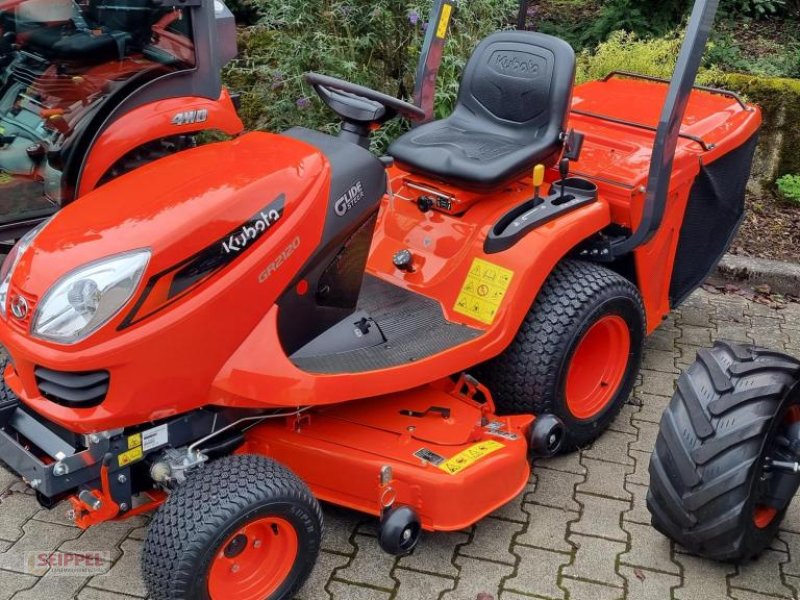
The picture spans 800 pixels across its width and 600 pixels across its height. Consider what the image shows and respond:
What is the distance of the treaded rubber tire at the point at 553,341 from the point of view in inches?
118

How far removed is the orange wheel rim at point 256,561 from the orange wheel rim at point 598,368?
125 centimetres

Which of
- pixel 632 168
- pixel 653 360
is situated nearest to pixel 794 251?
pixel 653 360

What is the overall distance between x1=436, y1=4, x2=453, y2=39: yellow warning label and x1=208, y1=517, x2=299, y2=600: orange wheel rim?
2107 mm

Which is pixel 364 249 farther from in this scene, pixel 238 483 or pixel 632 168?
pixel 632 168

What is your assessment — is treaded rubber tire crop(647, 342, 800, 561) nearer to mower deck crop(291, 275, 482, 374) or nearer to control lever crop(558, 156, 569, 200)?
mower deck crop(291, 275, 482, 374)

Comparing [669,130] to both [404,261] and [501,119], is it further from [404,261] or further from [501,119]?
[404,261]

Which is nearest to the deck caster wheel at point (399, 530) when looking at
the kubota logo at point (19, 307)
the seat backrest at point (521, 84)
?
the kubota logo at point (19, 307)

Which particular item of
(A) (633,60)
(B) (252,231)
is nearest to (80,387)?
(B) (252,231)

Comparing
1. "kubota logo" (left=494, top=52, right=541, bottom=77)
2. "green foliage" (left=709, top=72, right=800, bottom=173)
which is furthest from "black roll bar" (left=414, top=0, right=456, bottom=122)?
"green foliage" (left=709, top=72, right=800, bottom=173)

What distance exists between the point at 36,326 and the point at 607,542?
1722 mm

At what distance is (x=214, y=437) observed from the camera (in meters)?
2.56

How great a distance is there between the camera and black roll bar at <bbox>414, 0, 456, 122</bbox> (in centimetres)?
363

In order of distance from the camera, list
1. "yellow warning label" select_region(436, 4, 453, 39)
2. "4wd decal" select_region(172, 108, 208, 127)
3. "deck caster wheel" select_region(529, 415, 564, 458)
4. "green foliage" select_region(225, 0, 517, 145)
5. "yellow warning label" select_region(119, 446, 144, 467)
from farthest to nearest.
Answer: "green foliage" select_region(225, 0, 517, 145) < "4wd decal" select_region(172, 108, 208, 127) < "yellow warning label" select_region(436, 4, 453, 39) < "deck caster wheel" select_region(529, 415, 564, 458) < "yellow warning label" select_region(119, 446, 144, 467)

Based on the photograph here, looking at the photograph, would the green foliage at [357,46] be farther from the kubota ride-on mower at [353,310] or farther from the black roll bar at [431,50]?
the kubota ride-on mower at [353,310]
